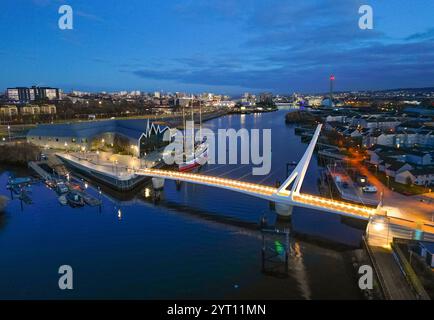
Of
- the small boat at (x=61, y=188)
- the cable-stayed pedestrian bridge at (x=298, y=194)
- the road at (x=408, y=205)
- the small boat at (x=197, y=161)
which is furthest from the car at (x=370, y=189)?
the small boat at (x=61, y=188)

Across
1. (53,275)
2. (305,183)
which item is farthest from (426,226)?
(53,275)

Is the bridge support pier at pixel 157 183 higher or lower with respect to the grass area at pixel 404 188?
lower

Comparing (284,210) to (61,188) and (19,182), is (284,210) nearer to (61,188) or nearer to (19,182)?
(61,188)

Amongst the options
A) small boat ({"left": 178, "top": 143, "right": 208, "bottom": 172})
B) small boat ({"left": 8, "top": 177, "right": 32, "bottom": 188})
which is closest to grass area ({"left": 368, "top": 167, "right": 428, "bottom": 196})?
small boat ({"left": 178, "top": 143, "right": 208, "bottom": 172})

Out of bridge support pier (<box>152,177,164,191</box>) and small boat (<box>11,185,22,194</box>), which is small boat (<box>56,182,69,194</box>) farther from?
bridge support pier (<box>152,177,164,191</box>)

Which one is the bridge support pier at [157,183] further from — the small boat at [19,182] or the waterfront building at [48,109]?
the waterfront building at [48,109]

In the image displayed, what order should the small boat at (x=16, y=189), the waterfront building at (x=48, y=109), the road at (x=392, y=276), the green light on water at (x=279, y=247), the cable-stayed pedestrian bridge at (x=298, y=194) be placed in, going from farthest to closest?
the waterfront building at (x=48, y=109)
the small boat at (x=16, y=189)
the cable-stayed pedestrian bridge at (x=298, y=194)
the green light on water at (x=279, y=247)
the road at (x=392, y=276)
